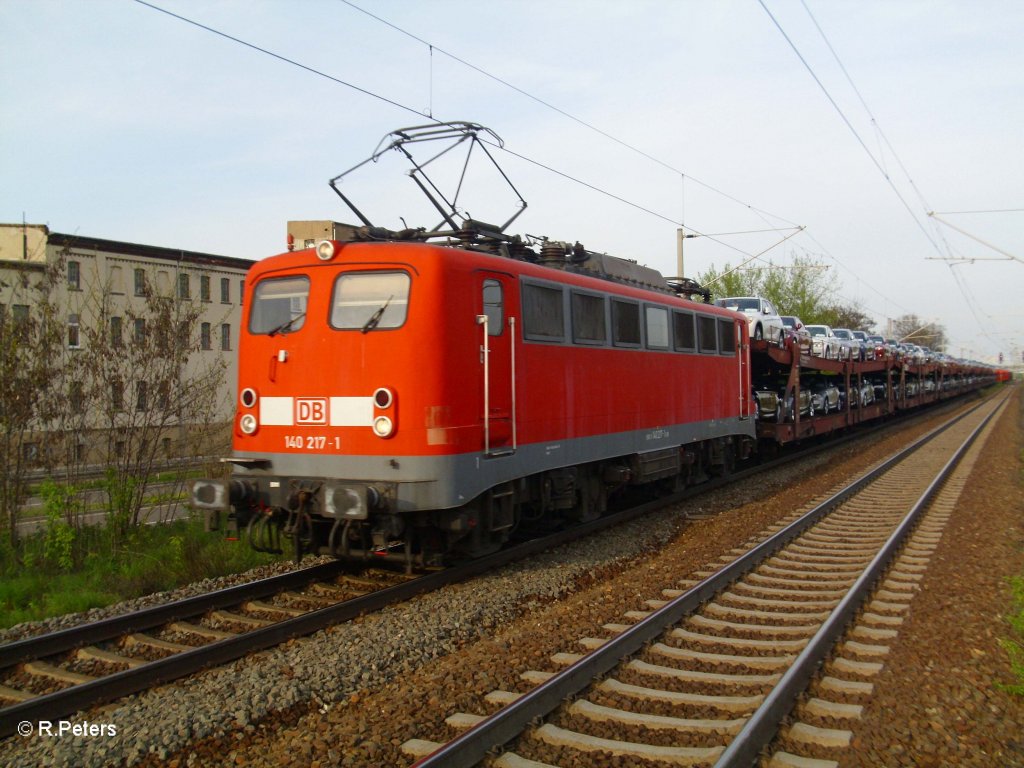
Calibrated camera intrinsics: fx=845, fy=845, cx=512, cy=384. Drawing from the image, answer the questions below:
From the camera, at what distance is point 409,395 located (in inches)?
290

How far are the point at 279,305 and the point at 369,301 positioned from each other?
1115mm

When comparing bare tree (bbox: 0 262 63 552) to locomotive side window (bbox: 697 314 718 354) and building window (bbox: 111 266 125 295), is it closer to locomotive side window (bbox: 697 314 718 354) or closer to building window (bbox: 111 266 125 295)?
building window (bbox: 111 266 125 295)

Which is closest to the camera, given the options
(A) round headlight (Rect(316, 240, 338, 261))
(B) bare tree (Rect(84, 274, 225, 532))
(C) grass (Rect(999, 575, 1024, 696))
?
(C) grass (Rect(999, 575, 1024, 696))

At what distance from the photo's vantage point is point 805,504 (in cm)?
1257

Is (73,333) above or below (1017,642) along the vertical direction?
above

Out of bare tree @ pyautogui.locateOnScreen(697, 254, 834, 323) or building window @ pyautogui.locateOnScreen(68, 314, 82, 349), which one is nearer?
building window @ pyautogui.locateOnScreen(68, 314, 82, 349)

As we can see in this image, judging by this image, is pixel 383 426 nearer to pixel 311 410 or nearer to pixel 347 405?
pixel 347 405

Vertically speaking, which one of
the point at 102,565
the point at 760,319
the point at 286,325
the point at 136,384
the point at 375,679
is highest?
the point at 760,319

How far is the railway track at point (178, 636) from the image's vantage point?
5234mm

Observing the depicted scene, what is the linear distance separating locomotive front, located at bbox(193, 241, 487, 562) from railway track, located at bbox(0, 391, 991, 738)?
1.24 feet

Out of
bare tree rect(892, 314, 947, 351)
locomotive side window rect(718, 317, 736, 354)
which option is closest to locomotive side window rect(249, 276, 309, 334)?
locomotive side window rect(718, 317, 736, 354)

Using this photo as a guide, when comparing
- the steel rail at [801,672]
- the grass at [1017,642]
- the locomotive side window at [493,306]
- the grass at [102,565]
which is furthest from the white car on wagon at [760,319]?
the grass at [102,565]

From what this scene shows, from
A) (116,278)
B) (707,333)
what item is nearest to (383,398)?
(707,333)

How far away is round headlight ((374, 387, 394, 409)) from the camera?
739cm
